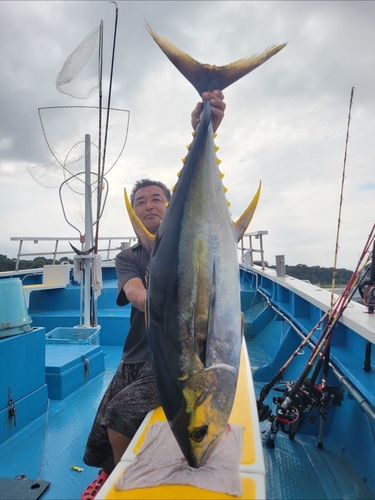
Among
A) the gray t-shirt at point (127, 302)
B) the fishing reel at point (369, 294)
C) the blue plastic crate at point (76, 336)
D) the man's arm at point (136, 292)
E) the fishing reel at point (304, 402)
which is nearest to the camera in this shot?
the man's arm at point (136, 292)

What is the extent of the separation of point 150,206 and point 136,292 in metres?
0.55

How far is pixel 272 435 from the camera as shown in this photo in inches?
99.8

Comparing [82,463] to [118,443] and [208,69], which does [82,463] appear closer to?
[118,443]

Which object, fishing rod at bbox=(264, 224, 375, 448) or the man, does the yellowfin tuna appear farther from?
fishing rod at bbox=(264, 224, 375, 448)

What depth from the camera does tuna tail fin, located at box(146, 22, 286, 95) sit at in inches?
59.8

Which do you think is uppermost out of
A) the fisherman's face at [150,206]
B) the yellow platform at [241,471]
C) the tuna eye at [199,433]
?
the fisherman's face at [150,206]

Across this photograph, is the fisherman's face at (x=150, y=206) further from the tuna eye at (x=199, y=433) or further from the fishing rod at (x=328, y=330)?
the fishing rod at (x=328, y=330)

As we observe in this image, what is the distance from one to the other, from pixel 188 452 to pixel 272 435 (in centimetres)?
167

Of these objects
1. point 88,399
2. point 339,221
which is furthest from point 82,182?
point 339,221

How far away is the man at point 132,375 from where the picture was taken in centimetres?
175

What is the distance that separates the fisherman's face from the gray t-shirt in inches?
7.8

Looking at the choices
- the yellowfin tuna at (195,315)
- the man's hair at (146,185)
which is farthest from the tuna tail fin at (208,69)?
the man's hair at (146,185)

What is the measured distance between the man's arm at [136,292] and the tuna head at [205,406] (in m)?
0.67

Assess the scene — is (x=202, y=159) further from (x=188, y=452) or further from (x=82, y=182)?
(x=82, y=182)
